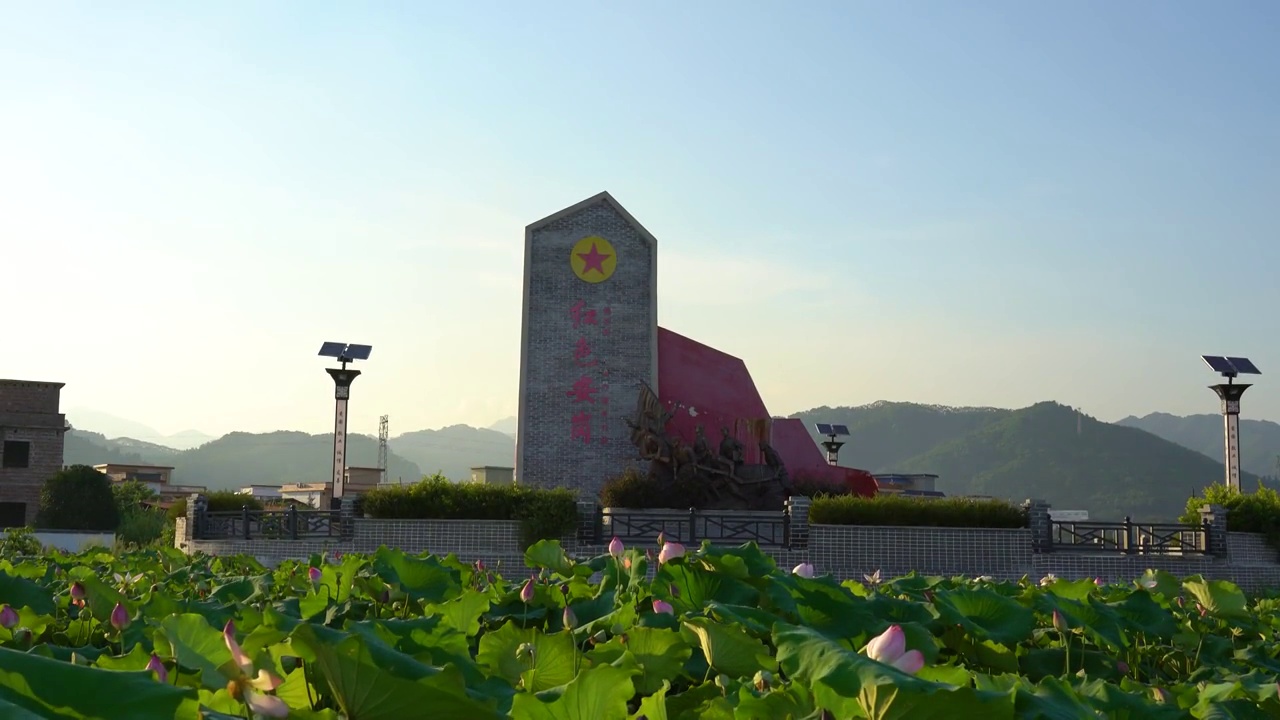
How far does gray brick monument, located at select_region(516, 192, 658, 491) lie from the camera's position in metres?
26.9

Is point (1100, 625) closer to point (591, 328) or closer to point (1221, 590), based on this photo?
point (1221, 590)

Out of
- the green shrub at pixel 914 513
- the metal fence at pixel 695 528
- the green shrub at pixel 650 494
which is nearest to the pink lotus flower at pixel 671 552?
the metal fence at pixel 695 528

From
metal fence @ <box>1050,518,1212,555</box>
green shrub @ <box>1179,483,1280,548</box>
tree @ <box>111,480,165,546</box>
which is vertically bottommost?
tree @ <box>111,480,165,546</box>

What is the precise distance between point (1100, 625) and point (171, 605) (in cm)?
234

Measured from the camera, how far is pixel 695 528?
19484mm

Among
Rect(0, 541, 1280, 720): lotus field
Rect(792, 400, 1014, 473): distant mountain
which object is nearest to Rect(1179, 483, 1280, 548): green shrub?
Rect(0, 541, 1280, 720): lotus field

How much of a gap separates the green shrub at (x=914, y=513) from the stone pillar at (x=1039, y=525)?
16cm

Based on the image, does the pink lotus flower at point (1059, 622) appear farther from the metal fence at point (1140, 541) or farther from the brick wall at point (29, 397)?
the brick wall at point (29, 397)

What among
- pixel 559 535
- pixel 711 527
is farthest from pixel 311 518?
pixel 711 527

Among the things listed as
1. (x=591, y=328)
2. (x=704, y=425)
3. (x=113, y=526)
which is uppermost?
(x=591, y=328)

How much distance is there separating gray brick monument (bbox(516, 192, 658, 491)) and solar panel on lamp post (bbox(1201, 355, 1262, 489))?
1285cm

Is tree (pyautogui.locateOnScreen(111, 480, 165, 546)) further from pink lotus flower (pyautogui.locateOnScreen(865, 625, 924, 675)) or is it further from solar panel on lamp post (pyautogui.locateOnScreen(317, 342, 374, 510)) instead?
pink lotus flower (pyautogui.locateOnScreen(865, 625, 924, 675))

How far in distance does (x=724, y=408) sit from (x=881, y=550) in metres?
9.52

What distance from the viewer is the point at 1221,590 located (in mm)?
3664
